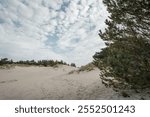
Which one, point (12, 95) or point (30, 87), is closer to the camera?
point (12, 95)

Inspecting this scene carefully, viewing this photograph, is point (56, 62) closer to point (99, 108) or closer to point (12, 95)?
point (12, 95)

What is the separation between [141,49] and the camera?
24.0 feet

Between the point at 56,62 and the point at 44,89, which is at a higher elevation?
the point at 56,62

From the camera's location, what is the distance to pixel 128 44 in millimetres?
7699

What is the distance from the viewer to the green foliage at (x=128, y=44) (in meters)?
6.98

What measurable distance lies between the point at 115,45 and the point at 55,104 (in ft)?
9.05

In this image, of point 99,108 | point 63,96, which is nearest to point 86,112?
point 99,108

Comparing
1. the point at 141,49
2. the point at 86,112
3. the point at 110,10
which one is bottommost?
the point at 86,112

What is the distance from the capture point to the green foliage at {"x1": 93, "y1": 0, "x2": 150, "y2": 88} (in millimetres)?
6979

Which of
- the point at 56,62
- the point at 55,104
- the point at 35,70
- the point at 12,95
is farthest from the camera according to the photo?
the point at 56,62

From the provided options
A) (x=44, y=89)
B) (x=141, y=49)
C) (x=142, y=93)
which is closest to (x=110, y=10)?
(x=141, y=49)

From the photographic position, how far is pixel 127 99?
296 inches

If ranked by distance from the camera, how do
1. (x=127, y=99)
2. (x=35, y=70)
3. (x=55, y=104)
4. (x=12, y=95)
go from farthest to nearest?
(x=35, y=70)
(x=12, y=95)
(x=127, y=99)
(x=55, y=104)

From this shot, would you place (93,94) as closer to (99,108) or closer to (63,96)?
(63,96)
